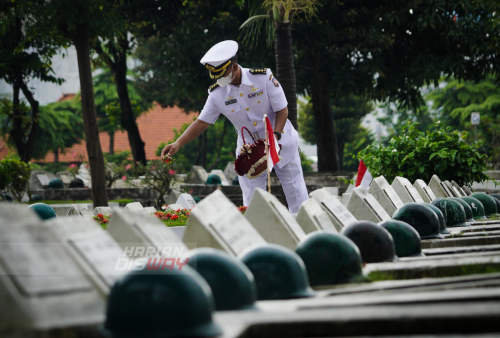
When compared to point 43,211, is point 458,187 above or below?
below

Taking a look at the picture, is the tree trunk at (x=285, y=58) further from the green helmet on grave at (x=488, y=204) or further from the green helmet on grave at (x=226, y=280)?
the green helmet on grave at (x=226, y=280)

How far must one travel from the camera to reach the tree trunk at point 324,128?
2017 cm

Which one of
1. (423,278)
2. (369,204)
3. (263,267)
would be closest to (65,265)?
(263,267)

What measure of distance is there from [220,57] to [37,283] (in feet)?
13.7

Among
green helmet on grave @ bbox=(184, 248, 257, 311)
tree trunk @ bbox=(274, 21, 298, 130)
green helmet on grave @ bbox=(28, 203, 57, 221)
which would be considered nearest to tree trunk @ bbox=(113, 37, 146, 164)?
tree trunk @ bbox=(274, 21, 298, 130)

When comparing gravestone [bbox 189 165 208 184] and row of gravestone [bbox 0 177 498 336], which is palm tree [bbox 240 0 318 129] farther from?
gravestone [bbox 189 165 208 184]

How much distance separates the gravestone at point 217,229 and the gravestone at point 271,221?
1.35 ft

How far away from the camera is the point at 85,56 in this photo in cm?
1088

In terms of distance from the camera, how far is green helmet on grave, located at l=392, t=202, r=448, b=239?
523 cm

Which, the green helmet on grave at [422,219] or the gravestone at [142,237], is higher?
the gravestone at [142,237]

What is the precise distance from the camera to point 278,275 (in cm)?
293

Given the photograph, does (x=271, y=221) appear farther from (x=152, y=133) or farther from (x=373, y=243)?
(x=152, y=133)

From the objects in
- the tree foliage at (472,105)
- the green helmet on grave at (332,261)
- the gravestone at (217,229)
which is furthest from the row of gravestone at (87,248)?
the tree foliage at (472,105)

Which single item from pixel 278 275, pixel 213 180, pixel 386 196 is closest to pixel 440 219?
pixel 386 196
